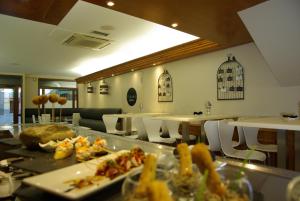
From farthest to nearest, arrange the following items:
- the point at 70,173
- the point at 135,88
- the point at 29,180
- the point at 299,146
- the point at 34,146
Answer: the point at 135,88 < the point at 299,146 < the point at 34,146 < the point at 70,173 < the point at 29,180

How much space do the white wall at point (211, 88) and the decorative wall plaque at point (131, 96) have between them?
0.13 metres

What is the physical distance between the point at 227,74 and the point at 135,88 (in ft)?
10.6

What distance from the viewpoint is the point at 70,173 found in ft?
2.59

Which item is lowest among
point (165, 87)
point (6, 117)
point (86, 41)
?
point (6, 117)

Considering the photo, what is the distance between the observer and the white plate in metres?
0.62

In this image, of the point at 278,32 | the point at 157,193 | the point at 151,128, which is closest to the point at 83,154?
the point at 157,193

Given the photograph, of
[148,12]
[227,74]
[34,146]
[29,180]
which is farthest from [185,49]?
[29,180]

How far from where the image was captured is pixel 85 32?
160 inches

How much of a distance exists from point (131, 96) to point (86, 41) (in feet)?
8.88

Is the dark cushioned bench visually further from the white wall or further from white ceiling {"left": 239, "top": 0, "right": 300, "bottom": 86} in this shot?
white ceiling {"left": 239, "top": 0, "right": 300, "bottom": 86}

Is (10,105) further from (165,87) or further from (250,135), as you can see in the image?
(250,135)

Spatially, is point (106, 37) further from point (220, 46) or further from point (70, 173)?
point (70, 173)

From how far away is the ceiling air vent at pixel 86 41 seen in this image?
4.27 metres

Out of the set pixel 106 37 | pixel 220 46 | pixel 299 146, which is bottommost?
pixel 299 146
